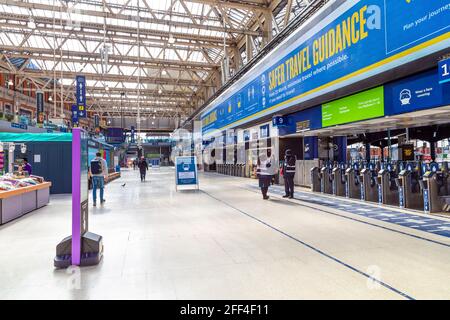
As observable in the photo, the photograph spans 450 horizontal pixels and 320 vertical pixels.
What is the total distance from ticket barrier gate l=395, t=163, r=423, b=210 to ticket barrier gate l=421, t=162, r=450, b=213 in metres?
0.28

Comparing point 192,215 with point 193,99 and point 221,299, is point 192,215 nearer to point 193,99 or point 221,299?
point 221,299

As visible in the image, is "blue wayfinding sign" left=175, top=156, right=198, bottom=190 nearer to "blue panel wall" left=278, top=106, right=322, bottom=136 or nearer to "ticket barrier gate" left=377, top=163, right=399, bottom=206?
"blue panel wall" left=278, top=106, right=322, bottom=136

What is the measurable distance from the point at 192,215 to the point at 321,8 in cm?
670

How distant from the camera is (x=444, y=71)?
5066 mm

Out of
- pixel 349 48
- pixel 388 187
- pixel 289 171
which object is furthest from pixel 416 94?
pixel 289 171

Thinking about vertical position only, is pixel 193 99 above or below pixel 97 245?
above

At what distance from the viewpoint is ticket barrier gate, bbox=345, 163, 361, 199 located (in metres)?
9.09

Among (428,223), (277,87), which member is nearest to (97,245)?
(428,223)

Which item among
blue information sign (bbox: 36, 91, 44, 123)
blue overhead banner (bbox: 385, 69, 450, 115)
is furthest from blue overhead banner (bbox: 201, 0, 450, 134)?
blue information sign (bbox: 36, 91, 44, 123)

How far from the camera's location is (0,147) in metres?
9.59

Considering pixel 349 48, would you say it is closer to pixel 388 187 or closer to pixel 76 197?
pixel 388 187

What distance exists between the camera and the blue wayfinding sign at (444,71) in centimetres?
500

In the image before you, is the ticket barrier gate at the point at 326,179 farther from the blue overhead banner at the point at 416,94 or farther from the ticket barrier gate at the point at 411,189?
the blue overhead banner at the point at 416,94
